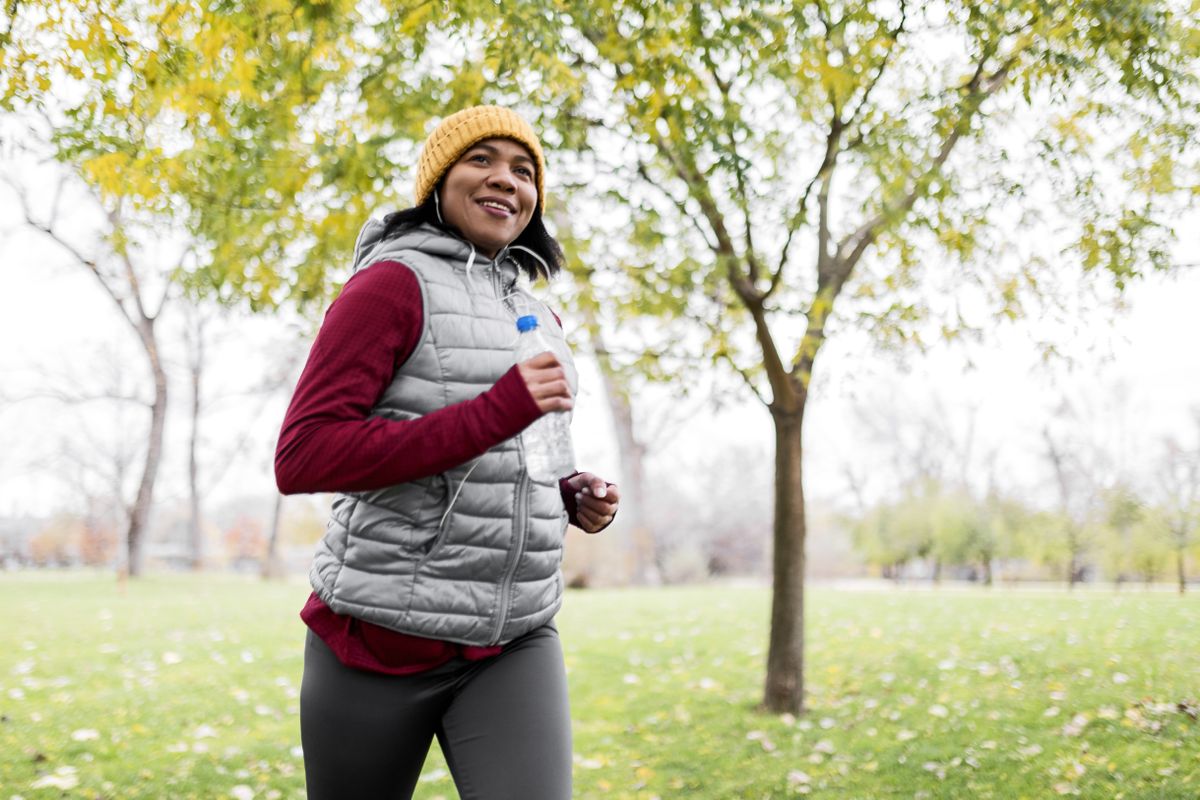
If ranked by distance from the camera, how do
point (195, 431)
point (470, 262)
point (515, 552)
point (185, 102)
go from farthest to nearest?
point (195, 431), point (185, 102), point (470, 262), point (515, 552)

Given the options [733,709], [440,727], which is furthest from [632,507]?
[440,727]

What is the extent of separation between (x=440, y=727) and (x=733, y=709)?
4.87 m

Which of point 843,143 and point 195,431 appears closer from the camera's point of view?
point 843,143

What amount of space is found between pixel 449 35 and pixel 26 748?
14.6 feet

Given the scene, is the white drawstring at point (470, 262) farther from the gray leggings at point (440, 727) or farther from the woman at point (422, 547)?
the gray leggings at point (440, 727)

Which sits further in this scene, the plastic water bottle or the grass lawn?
the grass lawn

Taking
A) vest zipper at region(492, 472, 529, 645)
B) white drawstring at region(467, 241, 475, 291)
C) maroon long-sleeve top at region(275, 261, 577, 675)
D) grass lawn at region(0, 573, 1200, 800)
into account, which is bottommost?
grass lawn at region(0, 573, 1200, 800)

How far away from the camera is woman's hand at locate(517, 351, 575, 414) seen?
58.0 inches

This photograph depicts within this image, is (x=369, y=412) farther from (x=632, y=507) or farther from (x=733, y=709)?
(x=632, y=507)

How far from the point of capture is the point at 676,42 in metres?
4.50

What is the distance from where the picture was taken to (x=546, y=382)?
1479 millimetres

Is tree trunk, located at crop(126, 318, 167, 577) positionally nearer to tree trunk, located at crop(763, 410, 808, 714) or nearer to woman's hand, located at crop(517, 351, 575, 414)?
A: tree trunk, located at crop(763, 410, 808, 714)

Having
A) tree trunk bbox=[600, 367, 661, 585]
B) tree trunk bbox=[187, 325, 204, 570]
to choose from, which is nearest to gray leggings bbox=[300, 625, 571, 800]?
tree trunk bbox=[600, 367, 661, 585]

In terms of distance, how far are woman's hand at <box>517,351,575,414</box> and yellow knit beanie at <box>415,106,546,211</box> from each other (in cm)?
64
